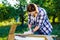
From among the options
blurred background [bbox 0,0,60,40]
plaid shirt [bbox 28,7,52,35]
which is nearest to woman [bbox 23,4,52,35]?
plaid shirt [bbox 28,7,52,35]

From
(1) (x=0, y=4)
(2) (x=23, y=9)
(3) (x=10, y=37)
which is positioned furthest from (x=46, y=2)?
(3) (x=10, y=37)

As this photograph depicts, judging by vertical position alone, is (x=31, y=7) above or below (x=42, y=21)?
above

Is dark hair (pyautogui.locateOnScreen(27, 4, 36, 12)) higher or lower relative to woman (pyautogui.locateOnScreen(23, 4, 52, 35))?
higher

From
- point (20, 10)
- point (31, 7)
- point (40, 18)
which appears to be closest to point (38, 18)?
point (40, 18)

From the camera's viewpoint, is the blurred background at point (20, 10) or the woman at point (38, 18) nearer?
the woman at point (38, 18)

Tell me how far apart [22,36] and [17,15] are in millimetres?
8871

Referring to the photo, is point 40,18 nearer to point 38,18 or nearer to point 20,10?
point 38,18

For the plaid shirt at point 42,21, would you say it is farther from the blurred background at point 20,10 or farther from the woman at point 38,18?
the blurred background at point 20,10

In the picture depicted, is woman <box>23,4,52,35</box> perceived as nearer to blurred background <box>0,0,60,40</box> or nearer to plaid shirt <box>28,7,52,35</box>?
plaid shirt <box>28,7,52,35</box>

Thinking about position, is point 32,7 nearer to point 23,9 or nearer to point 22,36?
point 22,36

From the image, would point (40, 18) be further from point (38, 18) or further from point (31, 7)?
point (31, 7)

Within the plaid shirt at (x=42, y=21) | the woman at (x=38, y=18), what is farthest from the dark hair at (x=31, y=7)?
the plaid shirt at (x=42, y=21)

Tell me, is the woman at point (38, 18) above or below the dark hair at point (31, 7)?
below

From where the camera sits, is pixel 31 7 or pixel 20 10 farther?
pixel 20 10
